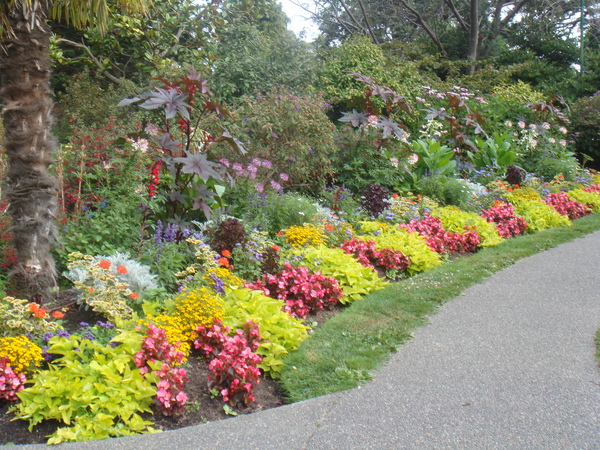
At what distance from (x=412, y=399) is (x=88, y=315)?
7.60 feet

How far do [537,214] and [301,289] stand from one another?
5539 millimetres

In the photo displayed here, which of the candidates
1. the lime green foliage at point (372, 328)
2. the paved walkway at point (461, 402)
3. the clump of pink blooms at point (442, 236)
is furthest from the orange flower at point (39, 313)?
the clump of pink blooms at point (442, 236)

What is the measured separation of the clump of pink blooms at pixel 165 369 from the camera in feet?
9.52

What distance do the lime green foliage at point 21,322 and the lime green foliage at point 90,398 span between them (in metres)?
0.28

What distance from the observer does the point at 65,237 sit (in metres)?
4.58

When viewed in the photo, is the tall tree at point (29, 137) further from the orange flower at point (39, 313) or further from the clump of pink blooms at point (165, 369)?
the clump of pink blooms at point (165, 369)

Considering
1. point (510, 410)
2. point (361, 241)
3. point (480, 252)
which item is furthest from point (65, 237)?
point (480, 252)

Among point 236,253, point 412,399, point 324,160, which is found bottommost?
point 412,399

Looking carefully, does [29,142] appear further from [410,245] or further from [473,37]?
[473,37]

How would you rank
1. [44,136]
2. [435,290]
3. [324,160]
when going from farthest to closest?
[324,160] → [435,290] → [44,136]

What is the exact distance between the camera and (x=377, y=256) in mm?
5699

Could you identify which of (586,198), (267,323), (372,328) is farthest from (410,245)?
(586,198)

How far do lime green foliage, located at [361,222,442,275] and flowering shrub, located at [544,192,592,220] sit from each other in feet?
13.7

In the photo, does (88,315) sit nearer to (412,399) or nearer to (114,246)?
(114,246)
